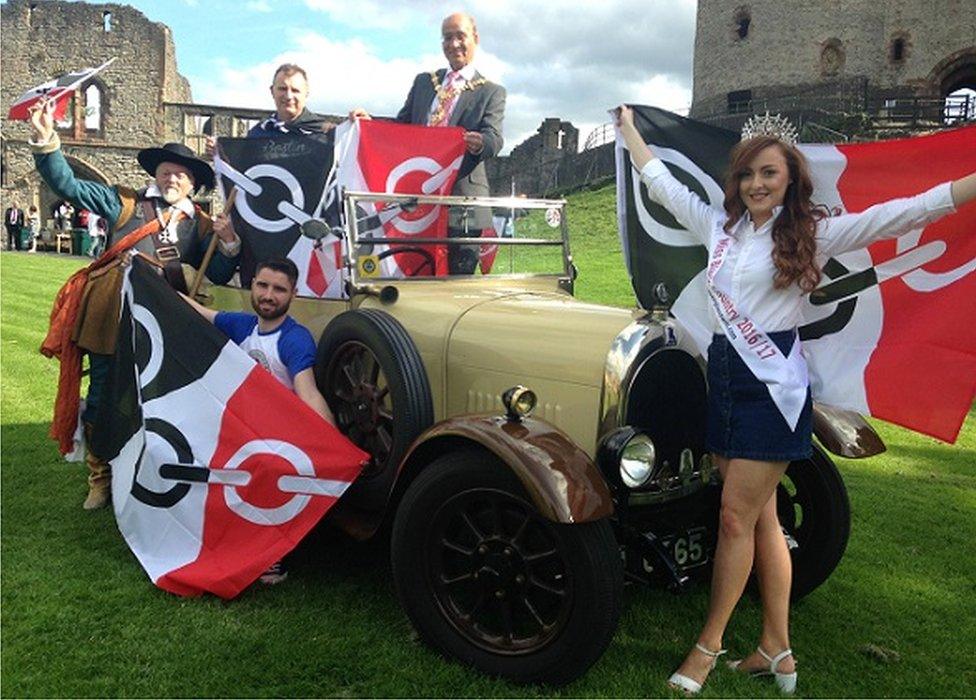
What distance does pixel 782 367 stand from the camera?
301 centimetres

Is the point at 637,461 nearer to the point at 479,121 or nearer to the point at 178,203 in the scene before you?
the point at 479,121

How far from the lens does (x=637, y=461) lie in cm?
322

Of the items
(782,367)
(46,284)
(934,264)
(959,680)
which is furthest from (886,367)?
(46,284)

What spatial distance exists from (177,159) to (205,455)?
2.04 metres

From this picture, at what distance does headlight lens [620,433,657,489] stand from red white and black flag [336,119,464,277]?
1.80 meters

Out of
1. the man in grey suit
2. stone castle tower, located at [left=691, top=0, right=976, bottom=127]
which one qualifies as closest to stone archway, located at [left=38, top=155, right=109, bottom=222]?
stone castle tower, located at [left=691, top=0, right=976, bottom=127]

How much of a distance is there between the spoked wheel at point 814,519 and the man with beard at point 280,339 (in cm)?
227

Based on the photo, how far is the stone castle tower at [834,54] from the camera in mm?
32750

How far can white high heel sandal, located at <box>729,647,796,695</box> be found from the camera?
10.5 ft

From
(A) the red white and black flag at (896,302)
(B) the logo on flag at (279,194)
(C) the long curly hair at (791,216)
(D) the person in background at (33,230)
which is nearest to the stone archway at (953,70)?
(D) the person in background at (33,230)

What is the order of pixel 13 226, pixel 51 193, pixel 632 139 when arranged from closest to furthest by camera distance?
pixel 632 139 → pixel 13 226 → pixel 51 193

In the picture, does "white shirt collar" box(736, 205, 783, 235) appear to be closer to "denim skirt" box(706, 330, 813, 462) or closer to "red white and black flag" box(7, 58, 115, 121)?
"denim skirt" box(706, 330, 813, 462)

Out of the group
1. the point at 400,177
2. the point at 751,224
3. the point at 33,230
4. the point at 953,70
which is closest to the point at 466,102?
the point at 400,177

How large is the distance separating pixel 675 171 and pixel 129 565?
338 cm
